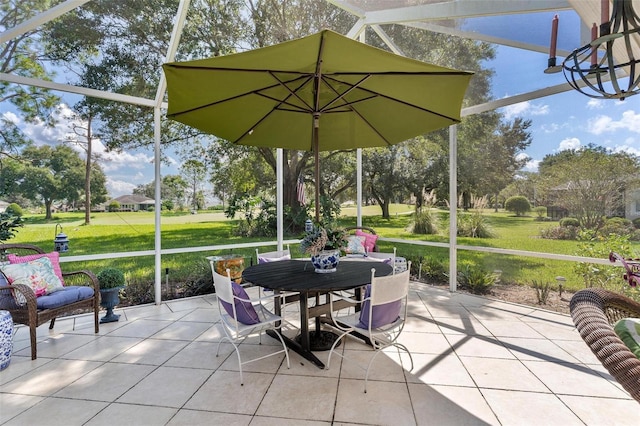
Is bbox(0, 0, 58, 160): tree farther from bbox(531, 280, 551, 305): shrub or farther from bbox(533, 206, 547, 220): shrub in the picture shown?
bbox(531, 280, 551, 305): shrub

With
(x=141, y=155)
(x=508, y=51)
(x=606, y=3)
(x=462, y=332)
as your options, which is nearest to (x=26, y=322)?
(x=141, y=155)

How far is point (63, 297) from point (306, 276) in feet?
8.60

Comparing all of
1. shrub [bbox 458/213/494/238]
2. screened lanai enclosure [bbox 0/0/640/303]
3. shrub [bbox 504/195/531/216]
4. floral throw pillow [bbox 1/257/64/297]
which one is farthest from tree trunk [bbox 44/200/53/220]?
shrub [bbox 504/195/531/216]

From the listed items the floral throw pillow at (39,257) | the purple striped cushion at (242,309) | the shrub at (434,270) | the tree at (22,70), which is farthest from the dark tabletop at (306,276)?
the tree at (22,70)

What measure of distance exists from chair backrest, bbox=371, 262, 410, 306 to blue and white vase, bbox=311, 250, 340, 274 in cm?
82

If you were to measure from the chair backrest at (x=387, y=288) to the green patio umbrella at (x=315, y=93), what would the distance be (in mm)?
1532

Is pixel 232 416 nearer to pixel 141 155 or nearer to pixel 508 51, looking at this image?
pixel 141 155

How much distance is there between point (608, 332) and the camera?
1.34m

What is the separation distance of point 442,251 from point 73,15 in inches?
266

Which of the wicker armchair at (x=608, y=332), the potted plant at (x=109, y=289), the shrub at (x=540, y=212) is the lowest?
the potted plant at (x=109, y=289)

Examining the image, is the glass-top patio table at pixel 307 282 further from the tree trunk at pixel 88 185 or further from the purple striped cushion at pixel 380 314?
the tree trunk at pixel 88 185

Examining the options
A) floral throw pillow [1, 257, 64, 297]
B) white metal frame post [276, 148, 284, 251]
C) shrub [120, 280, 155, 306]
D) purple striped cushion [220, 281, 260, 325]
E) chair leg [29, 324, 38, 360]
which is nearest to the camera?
purple striped cushion [220, 281, 260, 325]

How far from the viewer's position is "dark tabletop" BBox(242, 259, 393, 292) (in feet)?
8.63

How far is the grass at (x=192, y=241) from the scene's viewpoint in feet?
14.5
